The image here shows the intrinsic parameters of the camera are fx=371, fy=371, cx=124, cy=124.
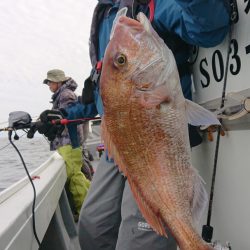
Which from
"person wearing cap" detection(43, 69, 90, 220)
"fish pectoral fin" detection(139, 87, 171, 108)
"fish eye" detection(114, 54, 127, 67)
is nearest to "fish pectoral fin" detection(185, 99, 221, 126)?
"fish pectoral fin" detection(139, 87, 171, 108)

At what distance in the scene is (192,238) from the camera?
133 cm

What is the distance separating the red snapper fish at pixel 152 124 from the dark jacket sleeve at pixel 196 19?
0.87 feet

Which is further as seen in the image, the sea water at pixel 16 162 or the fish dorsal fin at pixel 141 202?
the sea water at pixel 16 162

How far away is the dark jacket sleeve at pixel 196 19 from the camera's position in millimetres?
1518

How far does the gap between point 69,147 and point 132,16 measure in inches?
133

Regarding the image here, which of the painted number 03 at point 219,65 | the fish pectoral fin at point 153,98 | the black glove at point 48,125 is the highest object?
the painted number 03 at point 219,65

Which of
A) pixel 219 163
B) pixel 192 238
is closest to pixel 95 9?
pixel 219 163

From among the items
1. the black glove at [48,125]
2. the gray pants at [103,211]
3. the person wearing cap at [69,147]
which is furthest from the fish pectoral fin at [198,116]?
the person wearing cap at [69,147]

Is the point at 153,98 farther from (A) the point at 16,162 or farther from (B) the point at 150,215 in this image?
(A) the point at 16,162

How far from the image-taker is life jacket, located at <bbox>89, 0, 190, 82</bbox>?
192 cm

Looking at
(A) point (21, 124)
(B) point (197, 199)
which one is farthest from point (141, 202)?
(A) point (21, 124)

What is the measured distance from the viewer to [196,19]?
1557 millimetres

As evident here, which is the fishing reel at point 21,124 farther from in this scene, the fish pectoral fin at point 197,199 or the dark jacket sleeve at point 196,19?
the fish pectoral fin at point 197,199

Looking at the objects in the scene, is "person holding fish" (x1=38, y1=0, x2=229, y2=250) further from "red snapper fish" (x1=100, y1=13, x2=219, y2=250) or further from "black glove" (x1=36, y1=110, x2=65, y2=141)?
"black glove" (x1=36, y1=110, x2=65, y2=141)
